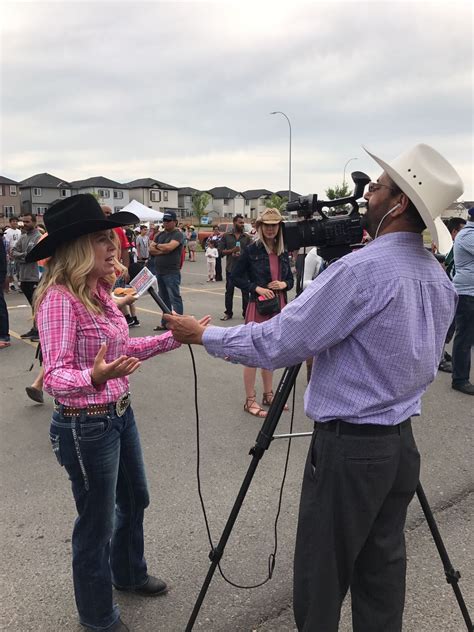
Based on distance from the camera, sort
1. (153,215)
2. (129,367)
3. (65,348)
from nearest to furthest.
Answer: (129,367) → (65,348) → (153,215)

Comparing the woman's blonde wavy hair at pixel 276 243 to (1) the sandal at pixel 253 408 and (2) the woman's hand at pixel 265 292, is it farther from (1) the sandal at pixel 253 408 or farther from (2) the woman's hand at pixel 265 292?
(1) the sandal at pixel 253 408

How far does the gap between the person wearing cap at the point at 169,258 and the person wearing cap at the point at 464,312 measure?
164 inches

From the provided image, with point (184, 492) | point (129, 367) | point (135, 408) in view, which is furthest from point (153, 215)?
point (129, 367)

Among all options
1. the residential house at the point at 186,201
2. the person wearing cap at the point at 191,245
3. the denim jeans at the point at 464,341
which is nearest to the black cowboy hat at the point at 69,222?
the denim jeans at the point at 464,341

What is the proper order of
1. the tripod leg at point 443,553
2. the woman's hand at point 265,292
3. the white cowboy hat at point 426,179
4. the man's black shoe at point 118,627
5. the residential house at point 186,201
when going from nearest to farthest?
the white cowboy hat at point 426,179 → the tripod leg at point 443,553 → the man's black shoe at point 118,627 → the woman's hand at point 265,292 → the residential house at point 186,201

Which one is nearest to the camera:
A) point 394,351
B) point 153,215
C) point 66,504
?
point 394,351

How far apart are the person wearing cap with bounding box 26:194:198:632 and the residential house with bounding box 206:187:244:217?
3645 inches

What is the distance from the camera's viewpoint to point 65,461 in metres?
1.99

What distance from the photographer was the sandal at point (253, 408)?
15.4 feet

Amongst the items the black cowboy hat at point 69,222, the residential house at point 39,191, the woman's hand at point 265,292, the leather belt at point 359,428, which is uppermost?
the residential house at point 39,191

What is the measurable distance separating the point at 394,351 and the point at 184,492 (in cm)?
223

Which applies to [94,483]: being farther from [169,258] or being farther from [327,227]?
[169,258]

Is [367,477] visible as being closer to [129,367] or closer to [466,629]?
[129,367]

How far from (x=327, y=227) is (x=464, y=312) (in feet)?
13.7
